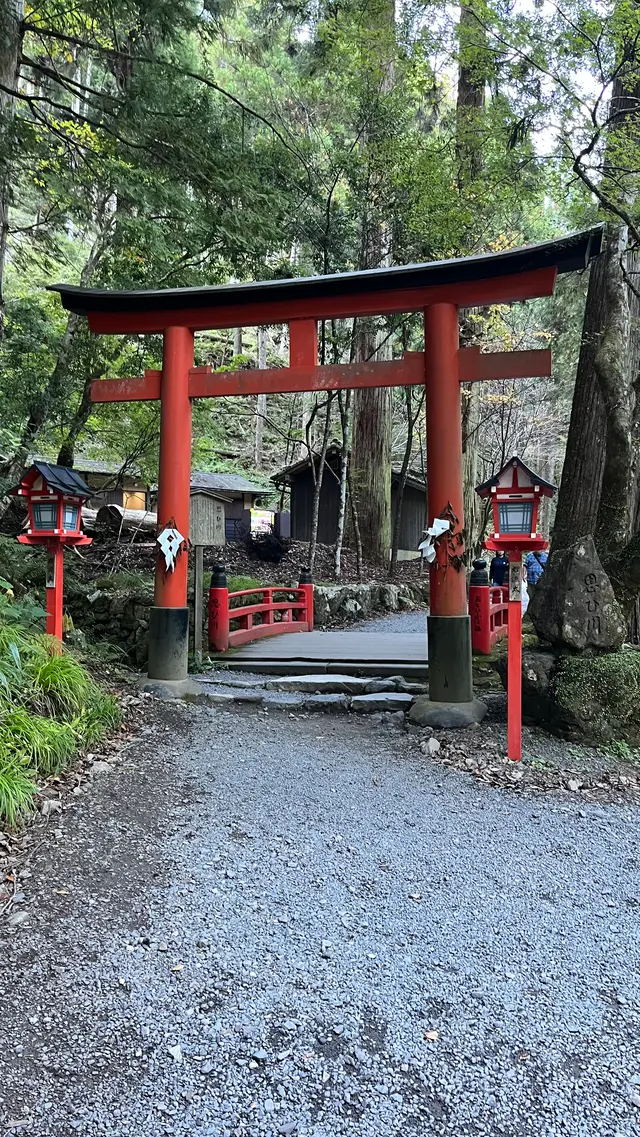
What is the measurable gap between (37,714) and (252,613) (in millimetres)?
4313

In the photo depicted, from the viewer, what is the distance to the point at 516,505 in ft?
15.0

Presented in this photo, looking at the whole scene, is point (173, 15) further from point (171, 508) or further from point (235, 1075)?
point (235, 1075)

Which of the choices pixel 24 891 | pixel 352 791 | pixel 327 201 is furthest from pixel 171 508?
pixel 327 201

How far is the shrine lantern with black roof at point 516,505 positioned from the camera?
4516mm

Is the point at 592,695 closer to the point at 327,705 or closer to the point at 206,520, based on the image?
the point at 327,705

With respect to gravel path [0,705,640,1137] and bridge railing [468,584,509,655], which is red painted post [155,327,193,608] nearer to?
gravel path [0,705,640,1137]

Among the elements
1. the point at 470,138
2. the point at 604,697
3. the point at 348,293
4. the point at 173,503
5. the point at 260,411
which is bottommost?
the point at 604,697

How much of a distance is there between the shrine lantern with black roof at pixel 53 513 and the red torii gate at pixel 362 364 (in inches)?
41.4

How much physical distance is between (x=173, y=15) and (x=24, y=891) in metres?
8.40

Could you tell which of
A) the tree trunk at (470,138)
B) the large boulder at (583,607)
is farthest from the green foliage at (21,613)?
the large boulder at (583,607)

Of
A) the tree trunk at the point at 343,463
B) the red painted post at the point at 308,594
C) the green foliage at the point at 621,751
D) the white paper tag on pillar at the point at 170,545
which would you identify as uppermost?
the tree trunk at the point at 343,463

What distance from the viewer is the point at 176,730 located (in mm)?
5102

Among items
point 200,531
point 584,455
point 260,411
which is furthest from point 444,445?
point 260,411

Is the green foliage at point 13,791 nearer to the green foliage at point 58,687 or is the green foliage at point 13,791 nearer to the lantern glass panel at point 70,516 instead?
the green foliage at point 58,687
